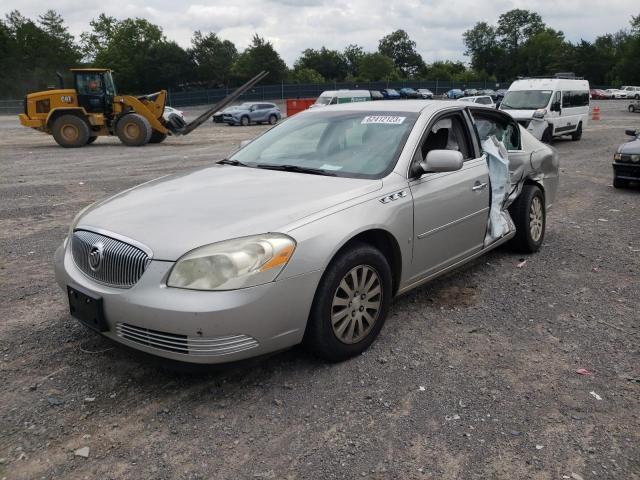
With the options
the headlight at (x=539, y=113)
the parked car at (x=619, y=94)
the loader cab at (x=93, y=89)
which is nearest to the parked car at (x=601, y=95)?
the parked car at (x=619, y=94)

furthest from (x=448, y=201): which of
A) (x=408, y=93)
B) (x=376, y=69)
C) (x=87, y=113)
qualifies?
(x=376, y=69)

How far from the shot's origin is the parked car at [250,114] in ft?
108

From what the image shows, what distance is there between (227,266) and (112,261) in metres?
0.69

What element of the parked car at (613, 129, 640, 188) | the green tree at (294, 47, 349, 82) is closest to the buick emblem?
the parked car at (613, 129, 640, 188)

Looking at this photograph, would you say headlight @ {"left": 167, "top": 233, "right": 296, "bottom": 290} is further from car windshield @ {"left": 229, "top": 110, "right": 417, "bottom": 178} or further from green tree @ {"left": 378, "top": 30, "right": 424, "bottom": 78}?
green tree @ {"left": 378, "top": 30, "right": 424, "bottom": 78}

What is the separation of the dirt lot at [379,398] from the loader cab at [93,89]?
15.3 meters

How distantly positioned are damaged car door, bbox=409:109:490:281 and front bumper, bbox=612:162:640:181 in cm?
632

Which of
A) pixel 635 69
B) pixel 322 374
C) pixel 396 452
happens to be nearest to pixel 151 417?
pixel 322 374

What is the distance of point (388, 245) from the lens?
3803 millimetres

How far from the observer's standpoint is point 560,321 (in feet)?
13.9

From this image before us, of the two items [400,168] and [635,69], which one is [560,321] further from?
[635,69]

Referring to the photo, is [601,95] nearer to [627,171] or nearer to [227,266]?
[627,171]

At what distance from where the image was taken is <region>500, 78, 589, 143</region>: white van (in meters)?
17.4

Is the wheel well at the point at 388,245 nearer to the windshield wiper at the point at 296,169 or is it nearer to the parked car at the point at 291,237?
the parked car at the point at 291,237
